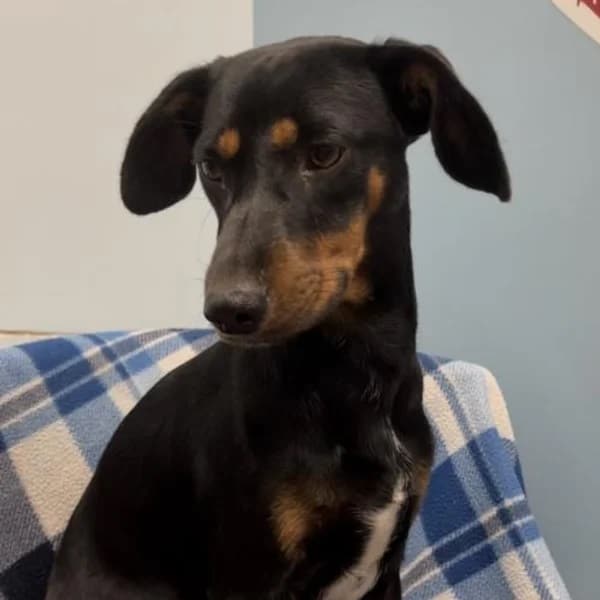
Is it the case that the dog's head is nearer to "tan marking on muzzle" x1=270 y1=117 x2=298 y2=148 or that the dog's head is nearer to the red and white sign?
"tan marking on muzzle" x1=270 y1=117 x2=298 y2=148

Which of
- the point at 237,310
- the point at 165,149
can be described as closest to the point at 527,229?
the point at 165,149

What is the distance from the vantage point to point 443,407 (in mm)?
1534

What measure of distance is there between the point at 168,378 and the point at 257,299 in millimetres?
404

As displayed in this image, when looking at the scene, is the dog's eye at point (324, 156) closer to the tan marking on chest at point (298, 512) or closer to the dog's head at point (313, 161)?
the dog's head at point (313, 161)

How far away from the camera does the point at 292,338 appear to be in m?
0.99

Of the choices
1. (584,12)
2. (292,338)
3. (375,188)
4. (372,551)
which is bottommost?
(372,551)

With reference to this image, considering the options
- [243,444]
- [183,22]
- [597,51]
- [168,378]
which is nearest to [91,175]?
[183,22]

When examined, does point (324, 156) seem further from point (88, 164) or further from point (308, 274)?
point (88, 164)

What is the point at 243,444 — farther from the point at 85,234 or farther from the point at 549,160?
the point at 549,160

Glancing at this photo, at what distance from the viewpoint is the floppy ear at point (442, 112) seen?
0.95m

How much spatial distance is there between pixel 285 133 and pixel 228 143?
0.22ft

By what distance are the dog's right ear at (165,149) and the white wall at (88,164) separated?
591 millimetres

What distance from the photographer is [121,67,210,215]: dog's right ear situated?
3.52ft

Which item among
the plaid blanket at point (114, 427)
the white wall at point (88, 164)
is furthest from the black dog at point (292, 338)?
the white wall at point (88, 164)
